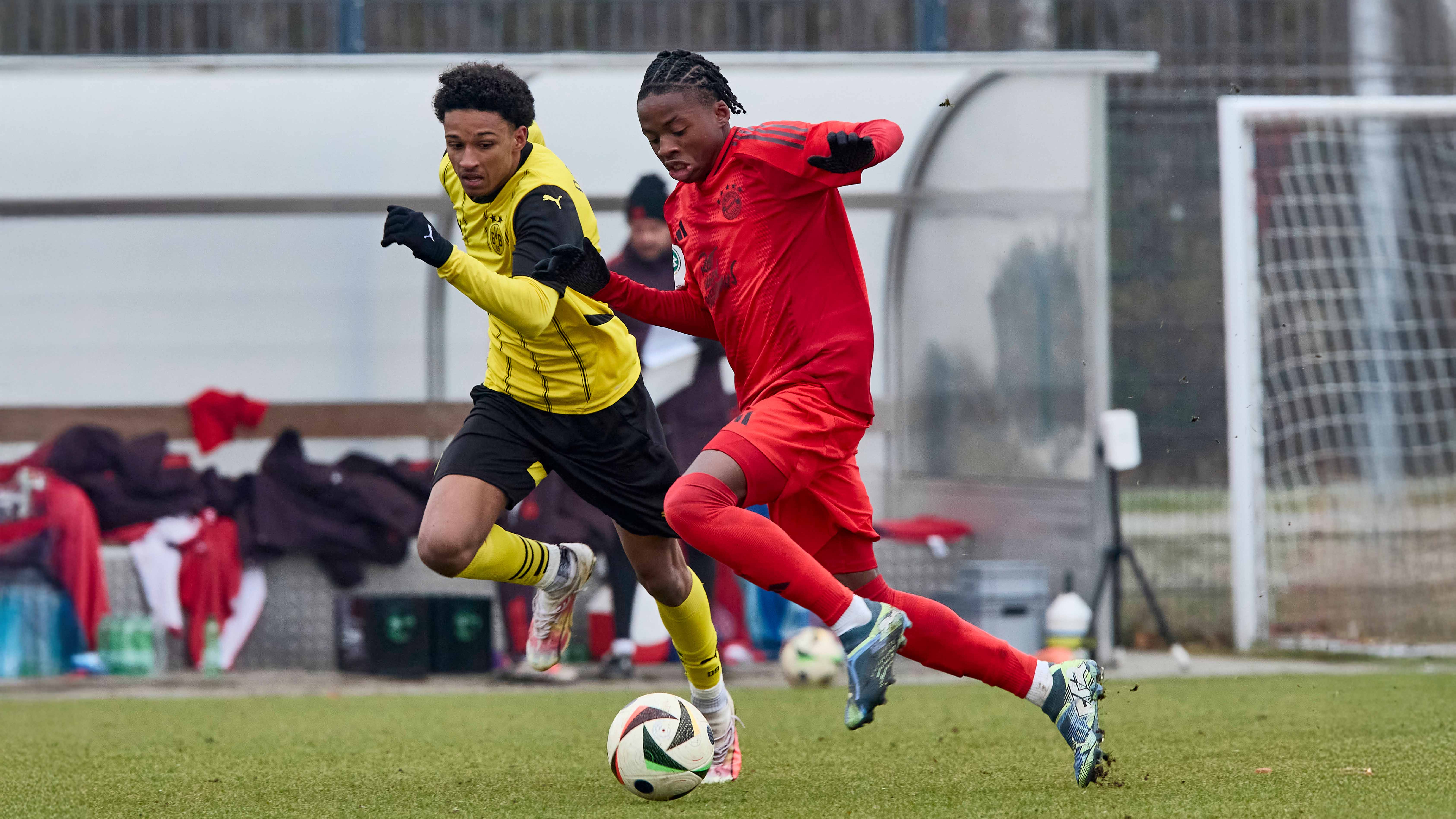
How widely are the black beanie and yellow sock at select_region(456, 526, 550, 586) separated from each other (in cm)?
345

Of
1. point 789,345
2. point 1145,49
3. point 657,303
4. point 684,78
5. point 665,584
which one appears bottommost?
point 665,584

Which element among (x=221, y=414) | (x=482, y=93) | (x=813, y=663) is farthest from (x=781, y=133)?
(x=221, y=414)

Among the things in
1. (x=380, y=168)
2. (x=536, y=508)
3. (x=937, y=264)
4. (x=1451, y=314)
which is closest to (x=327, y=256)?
(x=380, y=168)

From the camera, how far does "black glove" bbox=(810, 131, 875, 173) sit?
371 centimetres

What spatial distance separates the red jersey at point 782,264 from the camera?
4.02m

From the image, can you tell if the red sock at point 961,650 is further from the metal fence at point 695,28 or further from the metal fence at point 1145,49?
the metal fence at point 695,28

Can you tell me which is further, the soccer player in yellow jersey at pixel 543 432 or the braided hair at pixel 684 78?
the soccer player in yellow jersey at pixel 543 432

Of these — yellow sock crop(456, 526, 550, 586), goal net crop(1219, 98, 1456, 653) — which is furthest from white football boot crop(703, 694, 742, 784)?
Result: goal net crop(1219, 98, 1456, 653)

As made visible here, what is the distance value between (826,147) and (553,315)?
0.89 meters

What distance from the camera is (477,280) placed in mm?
3982

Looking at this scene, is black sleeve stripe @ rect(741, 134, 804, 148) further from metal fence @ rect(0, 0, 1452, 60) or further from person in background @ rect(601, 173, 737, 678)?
metal fence @ rect(0, 0, 1452, 60)

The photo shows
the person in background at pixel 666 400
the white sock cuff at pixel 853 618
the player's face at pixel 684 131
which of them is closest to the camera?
the white sock cuff at pixel 853 618

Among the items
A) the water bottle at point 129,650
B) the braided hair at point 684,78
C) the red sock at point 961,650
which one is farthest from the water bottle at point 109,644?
the red sock at point 961,650

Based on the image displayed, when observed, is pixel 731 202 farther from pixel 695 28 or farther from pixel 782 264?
pixel 695 28
